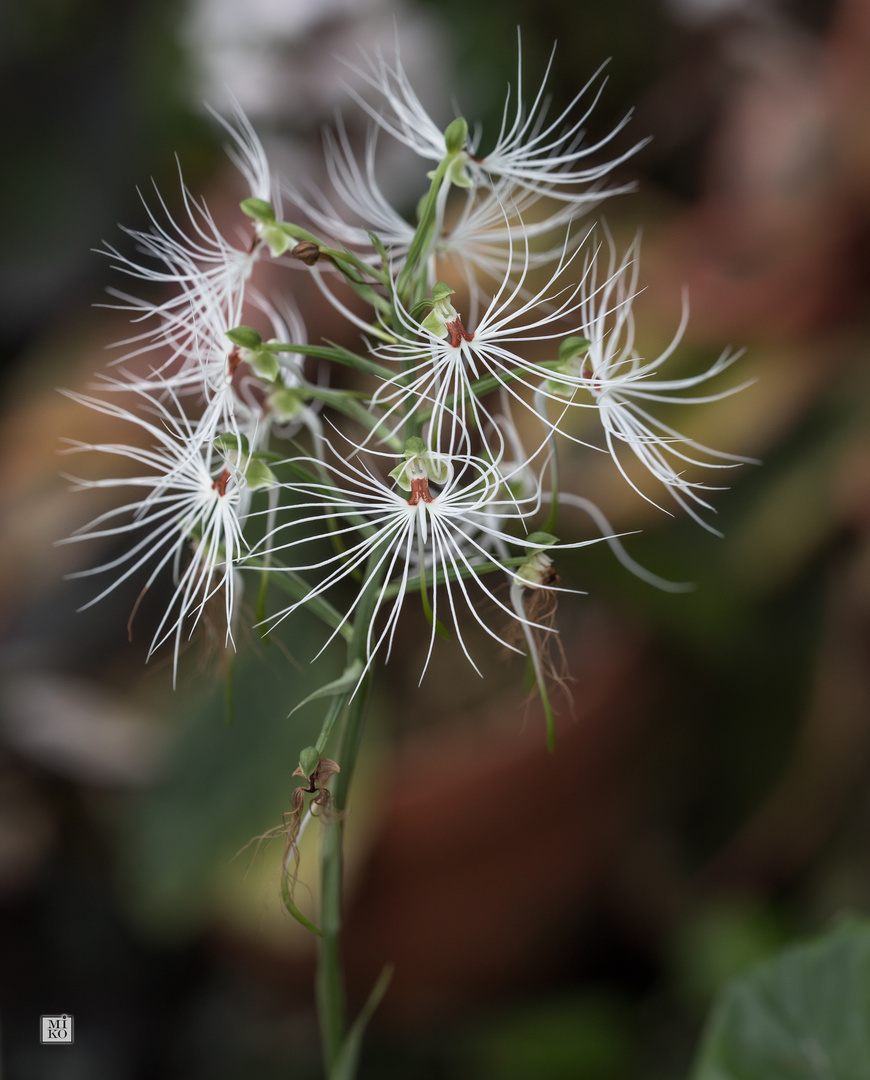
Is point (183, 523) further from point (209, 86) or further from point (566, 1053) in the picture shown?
point (209, 86)

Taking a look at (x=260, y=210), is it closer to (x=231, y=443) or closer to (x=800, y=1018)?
(x=231, y=443)

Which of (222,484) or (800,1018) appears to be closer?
(222,484)

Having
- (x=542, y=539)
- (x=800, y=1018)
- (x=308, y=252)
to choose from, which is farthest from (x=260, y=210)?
(x=800, y=1018)

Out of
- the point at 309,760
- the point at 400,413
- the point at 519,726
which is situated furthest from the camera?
the point at 519,726

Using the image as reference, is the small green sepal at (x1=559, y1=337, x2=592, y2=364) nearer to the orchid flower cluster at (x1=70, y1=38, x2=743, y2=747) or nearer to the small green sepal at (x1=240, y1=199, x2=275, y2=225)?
the orchid flower cluster at (x1=70, y1=38, x2=743, y2=747)

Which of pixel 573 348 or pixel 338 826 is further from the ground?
pixel 573 348

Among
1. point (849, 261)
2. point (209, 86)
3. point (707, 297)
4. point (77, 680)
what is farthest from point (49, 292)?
point (849, 261)

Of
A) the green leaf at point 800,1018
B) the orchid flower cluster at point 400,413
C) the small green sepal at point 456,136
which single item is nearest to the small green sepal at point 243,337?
the orchid flower cluster at point 400,413
